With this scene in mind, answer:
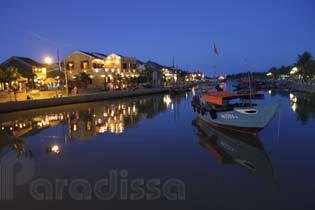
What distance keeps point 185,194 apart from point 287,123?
15263 mm

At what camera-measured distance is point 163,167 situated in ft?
36.1

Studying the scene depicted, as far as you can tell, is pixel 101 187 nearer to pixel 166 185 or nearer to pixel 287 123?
pixel 166 185

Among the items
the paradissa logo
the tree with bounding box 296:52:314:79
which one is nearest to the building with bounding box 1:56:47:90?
the paradissa logo

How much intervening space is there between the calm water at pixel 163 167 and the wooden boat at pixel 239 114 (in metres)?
0.71

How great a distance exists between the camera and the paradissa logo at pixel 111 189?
839cm

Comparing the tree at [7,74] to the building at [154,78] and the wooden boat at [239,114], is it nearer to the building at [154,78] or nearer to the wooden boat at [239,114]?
the wooden boat at [239,114]

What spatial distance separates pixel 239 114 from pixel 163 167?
285 inches

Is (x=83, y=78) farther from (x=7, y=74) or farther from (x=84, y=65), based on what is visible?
(x=7, y=74)

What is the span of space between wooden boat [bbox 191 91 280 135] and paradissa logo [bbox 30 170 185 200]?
7.92m

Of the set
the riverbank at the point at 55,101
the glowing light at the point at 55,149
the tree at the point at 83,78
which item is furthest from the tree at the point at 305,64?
the glowing light at the point at 55,149

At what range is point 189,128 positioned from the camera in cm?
2003

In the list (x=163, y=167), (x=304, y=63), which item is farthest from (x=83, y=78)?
(x=304, y=63)

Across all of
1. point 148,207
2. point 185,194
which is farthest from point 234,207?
point 148,207

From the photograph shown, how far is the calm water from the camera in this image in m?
8.13
